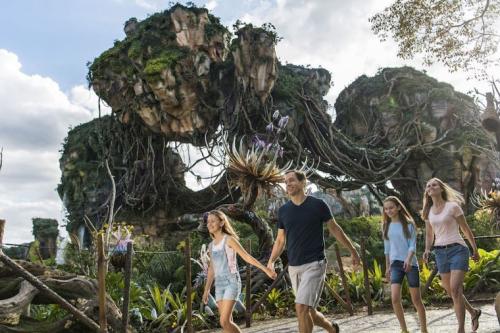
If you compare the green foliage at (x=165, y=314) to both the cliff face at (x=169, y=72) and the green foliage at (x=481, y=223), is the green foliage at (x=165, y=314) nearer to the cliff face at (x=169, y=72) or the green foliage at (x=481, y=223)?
the green foliage at (x=481, y=223)

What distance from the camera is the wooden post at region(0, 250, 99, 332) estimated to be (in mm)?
4730

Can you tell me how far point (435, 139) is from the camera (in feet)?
75.5

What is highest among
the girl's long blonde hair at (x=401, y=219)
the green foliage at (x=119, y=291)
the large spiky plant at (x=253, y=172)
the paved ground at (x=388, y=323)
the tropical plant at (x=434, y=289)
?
the large spiky plant at (x=253, y=172)

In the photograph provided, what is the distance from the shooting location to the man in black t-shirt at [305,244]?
4.08 m

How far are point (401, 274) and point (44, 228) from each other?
76.6 ft

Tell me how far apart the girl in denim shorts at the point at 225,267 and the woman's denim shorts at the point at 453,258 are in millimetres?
1638

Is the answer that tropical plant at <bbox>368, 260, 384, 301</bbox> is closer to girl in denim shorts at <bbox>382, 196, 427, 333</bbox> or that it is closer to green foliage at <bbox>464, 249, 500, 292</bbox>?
green foliage at <bbox>464, 249, 500, 292</bbox>

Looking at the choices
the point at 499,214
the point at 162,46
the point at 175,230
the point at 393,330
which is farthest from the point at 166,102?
the point at 393,330

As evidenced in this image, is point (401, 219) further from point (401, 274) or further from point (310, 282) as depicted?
point (310, 282)

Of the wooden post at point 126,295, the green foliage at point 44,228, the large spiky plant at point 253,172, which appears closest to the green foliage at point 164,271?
the large spiky plant at point 253,172

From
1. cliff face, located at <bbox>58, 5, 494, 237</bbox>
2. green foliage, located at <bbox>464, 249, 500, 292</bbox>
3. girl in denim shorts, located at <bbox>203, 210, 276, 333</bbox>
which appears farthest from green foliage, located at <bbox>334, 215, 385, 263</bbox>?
girl in denim shorts, located at <bbox>203, 210, 276, 333</bbox>

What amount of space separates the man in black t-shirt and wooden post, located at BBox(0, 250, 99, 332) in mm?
2200

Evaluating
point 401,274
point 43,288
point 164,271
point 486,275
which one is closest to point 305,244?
point 401,274

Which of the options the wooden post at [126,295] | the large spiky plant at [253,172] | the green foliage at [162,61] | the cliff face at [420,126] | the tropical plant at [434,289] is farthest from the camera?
the cliff face at [420,126]
